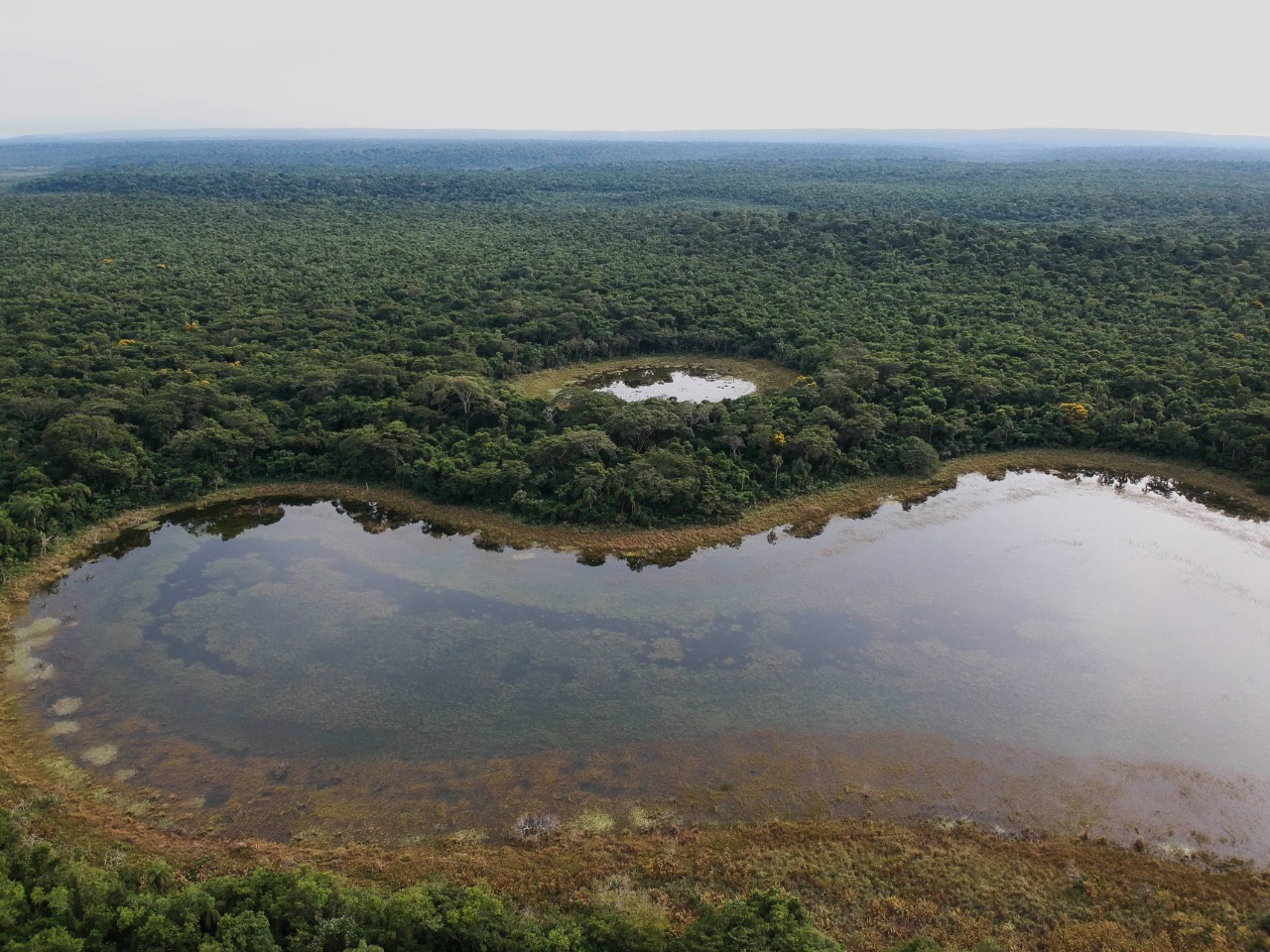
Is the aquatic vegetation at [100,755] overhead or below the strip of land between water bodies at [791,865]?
overhead

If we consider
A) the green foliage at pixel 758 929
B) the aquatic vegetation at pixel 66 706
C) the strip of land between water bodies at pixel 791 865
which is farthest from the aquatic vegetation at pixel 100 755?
the green foliage at pixel 758 929

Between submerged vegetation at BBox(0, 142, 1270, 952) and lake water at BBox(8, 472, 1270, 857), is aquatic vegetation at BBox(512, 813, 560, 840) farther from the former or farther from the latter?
lake water at BBox(8, 472, 1270, 857)

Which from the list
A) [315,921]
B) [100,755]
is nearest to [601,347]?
[100,755]

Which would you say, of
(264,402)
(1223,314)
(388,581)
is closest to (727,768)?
(388,581)

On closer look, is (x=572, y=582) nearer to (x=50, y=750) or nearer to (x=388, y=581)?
(x=388, y=581)

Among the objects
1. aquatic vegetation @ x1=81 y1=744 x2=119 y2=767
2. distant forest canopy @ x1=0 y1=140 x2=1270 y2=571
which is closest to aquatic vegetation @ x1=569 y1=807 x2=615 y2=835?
aquatic vegetation @ x1=81 y1=744 x2=119 y2=767

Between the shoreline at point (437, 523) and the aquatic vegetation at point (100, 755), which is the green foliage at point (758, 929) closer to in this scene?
the shoreline at point (437, 523)
